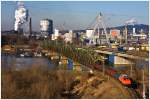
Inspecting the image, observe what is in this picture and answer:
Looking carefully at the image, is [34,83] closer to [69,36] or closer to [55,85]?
[55,85]

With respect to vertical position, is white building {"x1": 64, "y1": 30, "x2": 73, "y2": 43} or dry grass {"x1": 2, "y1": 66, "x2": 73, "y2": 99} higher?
white building {"x1": 64, "y1": 30, "x2": 73, "y2": 43}

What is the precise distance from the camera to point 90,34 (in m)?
11.5

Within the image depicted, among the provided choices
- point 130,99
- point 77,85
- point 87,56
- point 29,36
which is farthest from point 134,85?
point 29,36

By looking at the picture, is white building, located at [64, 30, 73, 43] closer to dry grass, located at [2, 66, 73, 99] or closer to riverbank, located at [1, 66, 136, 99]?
riverbank, located at [1, 66, 136, 99]

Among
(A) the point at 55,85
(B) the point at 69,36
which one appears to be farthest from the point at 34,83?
(B) the point at 69,36

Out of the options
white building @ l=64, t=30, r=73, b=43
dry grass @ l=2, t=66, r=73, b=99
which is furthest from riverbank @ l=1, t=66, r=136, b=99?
white building @ l=64, t=30, r=73, b=43

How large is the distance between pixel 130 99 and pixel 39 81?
1.47 m

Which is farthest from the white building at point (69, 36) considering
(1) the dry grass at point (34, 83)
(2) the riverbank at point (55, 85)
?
(1) the dry grass at point (34, 83)

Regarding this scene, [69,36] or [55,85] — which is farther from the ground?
[69,36]

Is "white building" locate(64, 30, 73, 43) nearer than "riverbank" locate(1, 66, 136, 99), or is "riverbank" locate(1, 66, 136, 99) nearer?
"riverbank" locate(1, 66, 136, 99)

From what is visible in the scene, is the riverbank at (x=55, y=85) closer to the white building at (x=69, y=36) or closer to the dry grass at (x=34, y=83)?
the dry grass at (x=34, y=83)

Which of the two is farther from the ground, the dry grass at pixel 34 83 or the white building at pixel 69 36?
the white building at pixel 69 36

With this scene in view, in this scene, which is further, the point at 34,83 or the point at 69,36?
A: the point at 69,36

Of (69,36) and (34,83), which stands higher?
(69,36)
